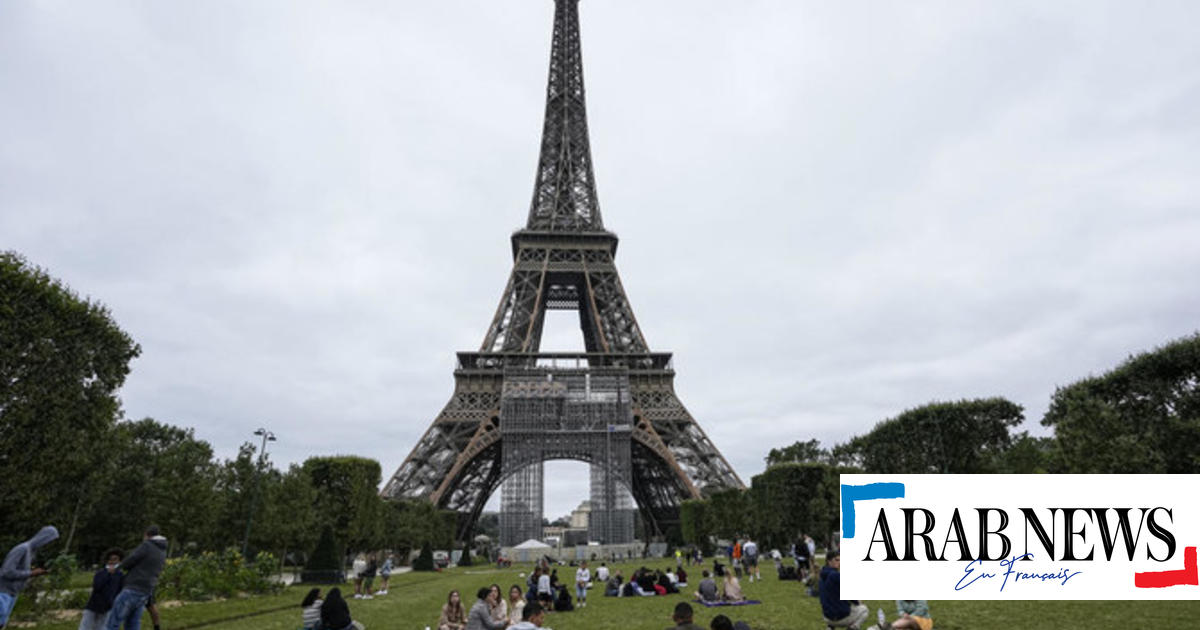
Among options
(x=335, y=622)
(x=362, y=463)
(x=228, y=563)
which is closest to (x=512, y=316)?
(x=362, y=463)

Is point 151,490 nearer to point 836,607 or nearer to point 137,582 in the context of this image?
point 137,582

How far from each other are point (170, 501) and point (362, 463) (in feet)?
27.1

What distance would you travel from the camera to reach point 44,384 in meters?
15.3

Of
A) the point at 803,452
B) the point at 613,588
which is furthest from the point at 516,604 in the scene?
the point at 803,452

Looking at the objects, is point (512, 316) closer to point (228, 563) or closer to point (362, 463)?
point (362, 463)

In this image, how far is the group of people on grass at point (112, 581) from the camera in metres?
7.78

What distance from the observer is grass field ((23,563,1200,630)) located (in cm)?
1042

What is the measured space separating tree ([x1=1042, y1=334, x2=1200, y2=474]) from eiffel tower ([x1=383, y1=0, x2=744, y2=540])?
80.4ft

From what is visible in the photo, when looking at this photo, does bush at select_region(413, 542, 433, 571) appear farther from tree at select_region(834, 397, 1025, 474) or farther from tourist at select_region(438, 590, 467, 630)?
tourist at select_region(438, 590, 467, 630)

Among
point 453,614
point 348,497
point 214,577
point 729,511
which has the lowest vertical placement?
point 729,511

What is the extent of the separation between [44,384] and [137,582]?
10499mm

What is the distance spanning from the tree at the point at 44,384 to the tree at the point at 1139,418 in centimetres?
2974

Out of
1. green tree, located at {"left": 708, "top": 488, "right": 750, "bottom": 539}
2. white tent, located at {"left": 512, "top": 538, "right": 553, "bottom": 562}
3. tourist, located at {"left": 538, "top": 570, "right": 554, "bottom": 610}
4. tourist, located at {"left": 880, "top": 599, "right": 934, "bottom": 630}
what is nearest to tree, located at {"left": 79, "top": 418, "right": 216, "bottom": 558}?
tourist, located at {"left": 538, "top": 570, "right": 554, "bottom": 610}

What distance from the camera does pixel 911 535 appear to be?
8641 millimetres
